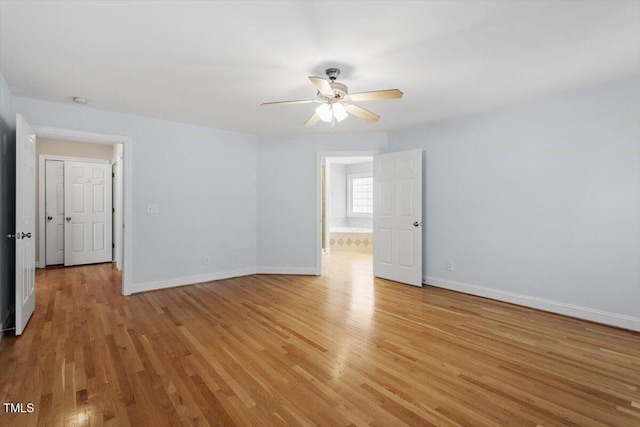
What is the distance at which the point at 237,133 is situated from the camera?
5.18 m

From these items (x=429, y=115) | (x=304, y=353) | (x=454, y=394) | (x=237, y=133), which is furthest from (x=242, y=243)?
(x=454, y=394)

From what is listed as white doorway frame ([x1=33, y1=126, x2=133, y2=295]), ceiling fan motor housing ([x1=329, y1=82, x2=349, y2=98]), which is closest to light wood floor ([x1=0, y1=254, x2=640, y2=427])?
white doorway frame ([x1=33, y1=126, x2=133, y2=295])

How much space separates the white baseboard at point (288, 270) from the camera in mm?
5277

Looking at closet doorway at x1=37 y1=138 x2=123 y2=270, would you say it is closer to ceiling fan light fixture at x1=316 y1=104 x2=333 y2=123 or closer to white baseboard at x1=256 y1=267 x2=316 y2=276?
white baseboard at x1=256 y1=267 x2=316 y2=276

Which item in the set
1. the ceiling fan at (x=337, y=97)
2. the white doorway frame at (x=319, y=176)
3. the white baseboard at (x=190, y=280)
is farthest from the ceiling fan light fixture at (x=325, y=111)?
the white baseboard at (x=190, y=280)

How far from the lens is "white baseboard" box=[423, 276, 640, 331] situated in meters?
3.03

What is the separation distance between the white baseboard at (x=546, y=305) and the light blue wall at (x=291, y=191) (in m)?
2.14

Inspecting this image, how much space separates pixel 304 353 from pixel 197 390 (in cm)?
82

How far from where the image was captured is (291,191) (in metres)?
5.31

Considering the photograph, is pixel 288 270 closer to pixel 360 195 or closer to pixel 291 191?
pixel 291 191

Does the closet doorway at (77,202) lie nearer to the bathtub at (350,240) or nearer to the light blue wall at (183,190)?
the light blue wall at (183,190)

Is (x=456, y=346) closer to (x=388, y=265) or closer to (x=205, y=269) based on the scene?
(x=388, y=265)

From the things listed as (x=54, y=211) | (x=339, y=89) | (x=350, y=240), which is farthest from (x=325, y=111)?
(x=54, y=211)

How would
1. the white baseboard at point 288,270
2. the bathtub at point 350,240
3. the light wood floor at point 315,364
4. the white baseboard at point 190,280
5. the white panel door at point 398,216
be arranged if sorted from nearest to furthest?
the light wood floor at point 315,364 < the white baseboard at point 190,280 < the white panel door at point 398,216 < the white baseboard at point 288,270 < the bathtub at point 350,240
